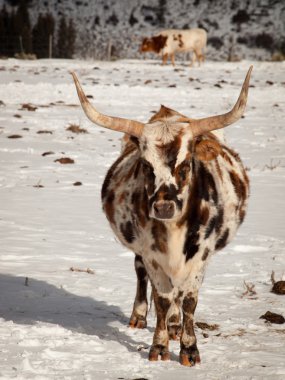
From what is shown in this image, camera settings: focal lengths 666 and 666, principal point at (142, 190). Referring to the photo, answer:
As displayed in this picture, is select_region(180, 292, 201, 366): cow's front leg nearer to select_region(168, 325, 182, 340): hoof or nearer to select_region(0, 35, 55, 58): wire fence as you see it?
select_region(168, 325, 182, 340): hoof

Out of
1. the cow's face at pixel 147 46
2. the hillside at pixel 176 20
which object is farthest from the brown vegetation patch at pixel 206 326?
the hillside at pixel 176 20

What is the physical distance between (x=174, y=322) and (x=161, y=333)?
53 centimetres

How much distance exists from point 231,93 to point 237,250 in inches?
596

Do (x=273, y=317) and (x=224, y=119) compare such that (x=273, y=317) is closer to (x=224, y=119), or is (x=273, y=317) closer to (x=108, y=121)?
(x=224, y=119)

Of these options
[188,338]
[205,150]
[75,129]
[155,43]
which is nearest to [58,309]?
[188,338]

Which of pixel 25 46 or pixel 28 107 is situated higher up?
pixel 28 107

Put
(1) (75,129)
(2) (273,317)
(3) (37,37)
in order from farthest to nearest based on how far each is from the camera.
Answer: (3) (37,37), (1) (75,129), (2) (273,317)

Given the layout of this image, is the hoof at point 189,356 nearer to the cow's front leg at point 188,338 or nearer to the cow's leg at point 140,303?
the cow's front leg at point 188,338

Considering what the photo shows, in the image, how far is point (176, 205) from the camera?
4.27 meters

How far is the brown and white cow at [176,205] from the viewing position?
4406 millimetres

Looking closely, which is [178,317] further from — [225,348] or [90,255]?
[90,255]

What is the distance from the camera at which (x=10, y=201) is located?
930 cm

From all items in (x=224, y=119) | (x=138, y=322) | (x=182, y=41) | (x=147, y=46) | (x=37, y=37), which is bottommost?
(x=37, y=37)

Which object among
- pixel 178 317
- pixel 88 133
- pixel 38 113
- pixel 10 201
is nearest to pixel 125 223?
pixel 178 317
